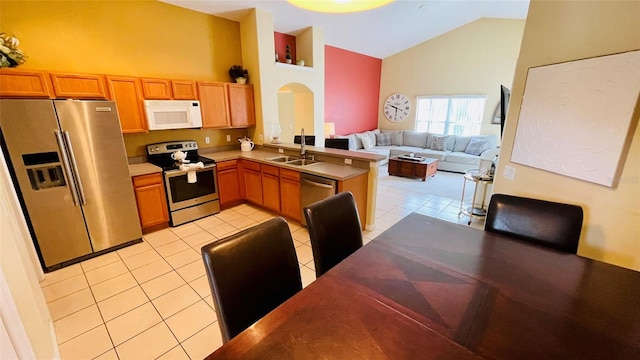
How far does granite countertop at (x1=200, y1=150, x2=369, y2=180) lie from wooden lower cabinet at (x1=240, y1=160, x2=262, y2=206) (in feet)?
0.44

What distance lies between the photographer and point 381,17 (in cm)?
488

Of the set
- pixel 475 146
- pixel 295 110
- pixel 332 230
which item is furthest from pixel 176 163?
pixel 475 146

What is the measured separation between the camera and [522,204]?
5.10 feet

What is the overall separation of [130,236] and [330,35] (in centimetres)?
506

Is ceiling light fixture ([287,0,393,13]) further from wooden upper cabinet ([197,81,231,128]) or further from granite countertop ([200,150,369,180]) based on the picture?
wooden upper cabinet ([197,81,231,128])

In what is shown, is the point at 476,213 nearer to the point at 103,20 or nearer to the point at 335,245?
the point at 335,245

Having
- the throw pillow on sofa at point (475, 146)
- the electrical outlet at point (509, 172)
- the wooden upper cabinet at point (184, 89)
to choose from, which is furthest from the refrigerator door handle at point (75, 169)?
the throw pillow on sofa at point (475, 146)

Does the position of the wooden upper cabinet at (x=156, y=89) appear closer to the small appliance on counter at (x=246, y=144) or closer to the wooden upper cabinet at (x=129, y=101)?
the wooden upper cabinet at (x=129, y=101)

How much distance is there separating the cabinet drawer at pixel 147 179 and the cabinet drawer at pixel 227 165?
2.51ft

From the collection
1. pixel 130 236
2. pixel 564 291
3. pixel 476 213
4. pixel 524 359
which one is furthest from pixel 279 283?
pixel 476 213

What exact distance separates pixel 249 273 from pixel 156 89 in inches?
127

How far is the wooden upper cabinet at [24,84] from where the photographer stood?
234 cm

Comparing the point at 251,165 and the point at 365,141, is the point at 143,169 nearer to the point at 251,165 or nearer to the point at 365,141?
the point at 251,165

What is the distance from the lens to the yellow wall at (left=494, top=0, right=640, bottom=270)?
147 cm
